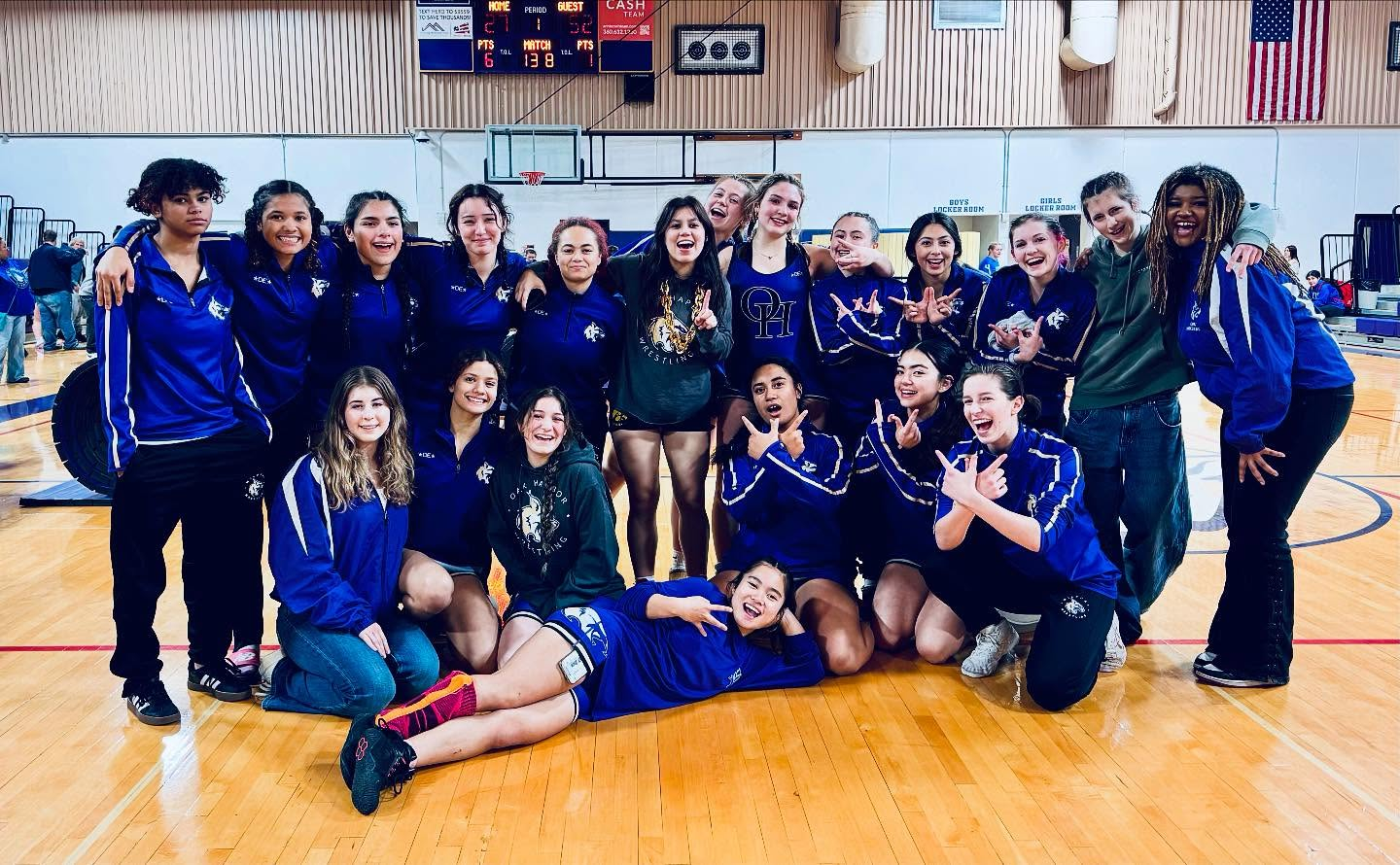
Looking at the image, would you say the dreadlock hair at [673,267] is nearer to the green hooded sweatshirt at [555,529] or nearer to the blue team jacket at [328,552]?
the green hooded sweatshirt at [555,529]

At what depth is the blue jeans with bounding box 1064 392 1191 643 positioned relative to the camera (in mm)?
3807

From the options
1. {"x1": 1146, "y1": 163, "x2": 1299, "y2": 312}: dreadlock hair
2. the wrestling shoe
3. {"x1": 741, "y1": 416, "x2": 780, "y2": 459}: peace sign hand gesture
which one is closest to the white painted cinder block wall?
{"x1": 741, "y1": 416, "x2": 780, "y2": 459}: peace sign hand gesture

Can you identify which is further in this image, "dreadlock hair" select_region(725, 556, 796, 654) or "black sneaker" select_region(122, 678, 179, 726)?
"dreadlock hair" select_region(725, 556, 796, 654)

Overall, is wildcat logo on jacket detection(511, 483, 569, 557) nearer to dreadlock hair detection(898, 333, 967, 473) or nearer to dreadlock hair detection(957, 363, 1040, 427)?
dreadlock hair detection(898, 333, 967, 473)

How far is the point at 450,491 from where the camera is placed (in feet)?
12.5

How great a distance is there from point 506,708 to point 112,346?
1.64 m

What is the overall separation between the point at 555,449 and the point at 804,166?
556 inches

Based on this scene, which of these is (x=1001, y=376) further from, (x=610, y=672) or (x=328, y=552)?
(x=328, y=552)

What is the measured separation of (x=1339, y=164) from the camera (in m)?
17.2

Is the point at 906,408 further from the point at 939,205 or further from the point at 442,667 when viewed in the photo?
the point at 939,205

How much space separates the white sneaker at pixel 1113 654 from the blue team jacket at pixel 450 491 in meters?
2.29

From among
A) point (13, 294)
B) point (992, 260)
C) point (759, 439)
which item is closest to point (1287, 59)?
point (992, 260)

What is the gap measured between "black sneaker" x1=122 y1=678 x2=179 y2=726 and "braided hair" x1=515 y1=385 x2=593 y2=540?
4.23 ft

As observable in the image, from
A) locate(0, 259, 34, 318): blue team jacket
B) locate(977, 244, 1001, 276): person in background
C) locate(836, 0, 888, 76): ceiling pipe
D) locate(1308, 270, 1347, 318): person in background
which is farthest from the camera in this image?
locate(1308, 270, 1347, 318): person in background
